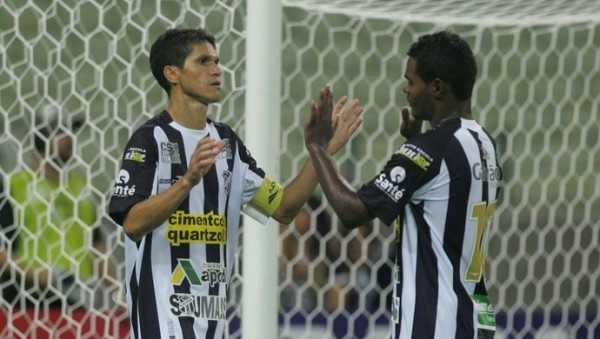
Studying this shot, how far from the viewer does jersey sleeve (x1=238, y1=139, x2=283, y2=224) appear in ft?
12.6

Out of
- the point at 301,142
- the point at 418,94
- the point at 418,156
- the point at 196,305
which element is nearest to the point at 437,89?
the point at 418,94

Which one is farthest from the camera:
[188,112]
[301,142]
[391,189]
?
[301,142]

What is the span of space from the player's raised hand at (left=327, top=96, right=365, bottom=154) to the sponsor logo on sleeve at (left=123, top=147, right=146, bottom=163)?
19.1 inches

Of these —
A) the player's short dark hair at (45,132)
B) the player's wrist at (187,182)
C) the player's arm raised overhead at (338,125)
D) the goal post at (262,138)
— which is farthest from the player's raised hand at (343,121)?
the player's short dark hair at (45,132)

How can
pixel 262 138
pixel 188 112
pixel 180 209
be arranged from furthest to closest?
1. pixel 262 138
2. pixel 188 112
3. pixel 180 209

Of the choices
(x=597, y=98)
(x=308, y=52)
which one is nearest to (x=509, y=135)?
(x=597, y=98)

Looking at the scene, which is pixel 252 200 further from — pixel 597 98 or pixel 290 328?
pixel 597 98

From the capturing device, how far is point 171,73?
3.72 m

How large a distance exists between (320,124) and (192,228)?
43 centimetres

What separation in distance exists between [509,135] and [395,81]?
772mm

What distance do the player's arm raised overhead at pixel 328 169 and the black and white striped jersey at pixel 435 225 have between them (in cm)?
3

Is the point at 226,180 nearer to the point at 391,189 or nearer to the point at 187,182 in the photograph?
the point at 187,182

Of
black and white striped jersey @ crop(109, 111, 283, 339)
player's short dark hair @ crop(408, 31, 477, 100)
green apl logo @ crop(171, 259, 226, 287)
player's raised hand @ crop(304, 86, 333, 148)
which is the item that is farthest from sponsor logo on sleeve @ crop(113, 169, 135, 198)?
player's short dark hair @ crop(408, 31, 477, 100)

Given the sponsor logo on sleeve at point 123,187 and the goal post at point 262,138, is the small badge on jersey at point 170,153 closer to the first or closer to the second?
the sponsor logo on sleeve at point 123,187
